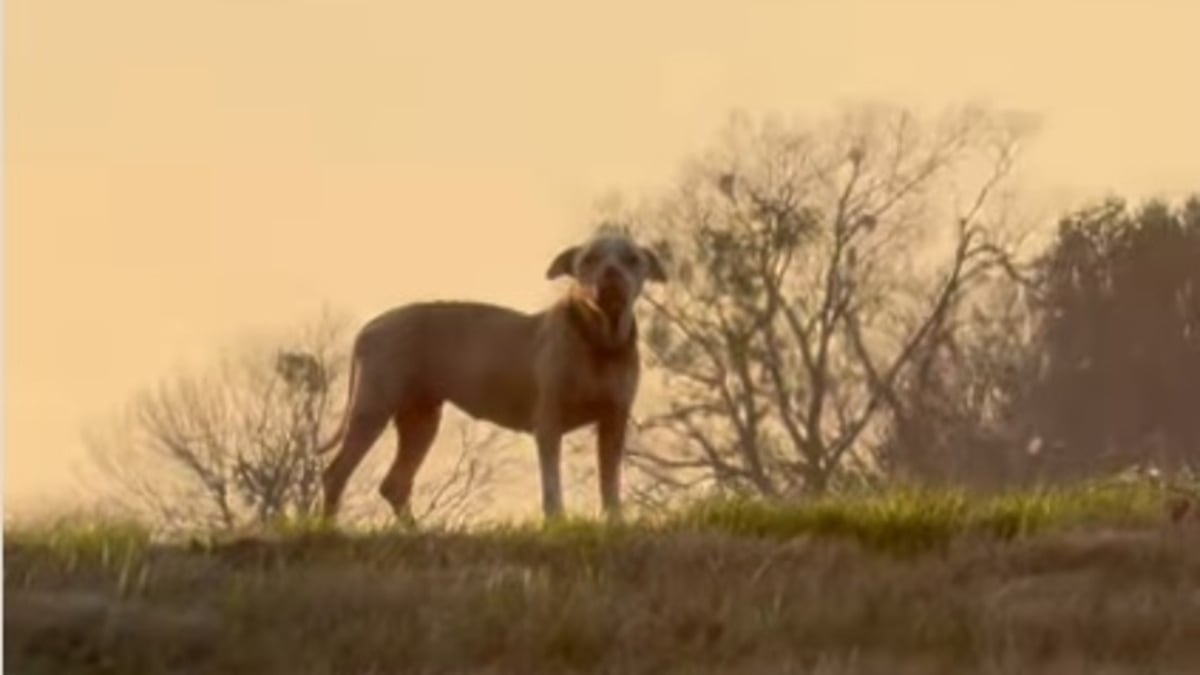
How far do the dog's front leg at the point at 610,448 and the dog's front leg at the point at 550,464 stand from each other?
0.21 m

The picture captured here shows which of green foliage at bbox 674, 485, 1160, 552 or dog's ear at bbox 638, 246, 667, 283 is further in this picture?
dog's ear at bbox 638, 246, 667, 283

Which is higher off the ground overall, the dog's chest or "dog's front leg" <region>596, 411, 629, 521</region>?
the dog's chest

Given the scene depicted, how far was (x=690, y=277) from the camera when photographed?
3981cm

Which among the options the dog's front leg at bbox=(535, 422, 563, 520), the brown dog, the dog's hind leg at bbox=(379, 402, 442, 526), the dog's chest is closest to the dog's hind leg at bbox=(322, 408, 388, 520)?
the brown dog

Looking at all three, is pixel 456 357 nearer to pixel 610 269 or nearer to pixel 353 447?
pixel 353 447

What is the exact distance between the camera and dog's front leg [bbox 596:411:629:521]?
17.3 metres

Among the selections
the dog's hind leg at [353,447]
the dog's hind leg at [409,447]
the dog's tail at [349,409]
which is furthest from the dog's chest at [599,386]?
the dog's tail at [349,409]

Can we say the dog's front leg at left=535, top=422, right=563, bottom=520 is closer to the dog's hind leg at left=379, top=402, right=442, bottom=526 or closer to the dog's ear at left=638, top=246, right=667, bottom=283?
the dog's hind leg at left=379, top=402, right=442, bottom=526

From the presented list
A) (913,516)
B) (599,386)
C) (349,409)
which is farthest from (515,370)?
(913,516)

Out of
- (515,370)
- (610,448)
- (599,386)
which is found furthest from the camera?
(515,370)

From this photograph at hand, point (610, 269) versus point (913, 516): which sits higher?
point (610, 269)

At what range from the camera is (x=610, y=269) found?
17.5 meters

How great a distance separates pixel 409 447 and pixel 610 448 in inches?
58.5

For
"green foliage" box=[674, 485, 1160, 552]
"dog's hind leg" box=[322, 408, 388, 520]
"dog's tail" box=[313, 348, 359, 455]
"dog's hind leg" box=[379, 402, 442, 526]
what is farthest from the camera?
"dog's tail" box=[313, 348, 359, 455]
